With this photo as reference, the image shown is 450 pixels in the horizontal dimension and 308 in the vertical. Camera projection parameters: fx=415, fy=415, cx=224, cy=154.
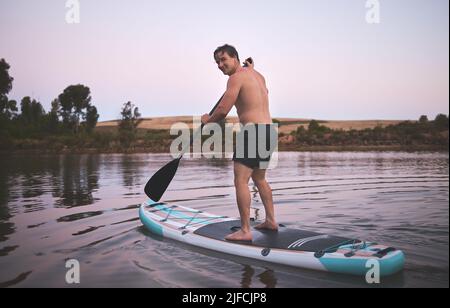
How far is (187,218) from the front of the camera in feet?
20.4

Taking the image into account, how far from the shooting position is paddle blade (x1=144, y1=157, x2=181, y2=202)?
20.8ft

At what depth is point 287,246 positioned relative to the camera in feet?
15.0

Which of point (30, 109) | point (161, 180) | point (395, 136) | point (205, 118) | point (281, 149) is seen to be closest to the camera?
point (205, 118)

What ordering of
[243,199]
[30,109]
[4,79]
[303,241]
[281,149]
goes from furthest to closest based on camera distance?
[30,109], [4,79], [281,149], [243,199], [303,241]

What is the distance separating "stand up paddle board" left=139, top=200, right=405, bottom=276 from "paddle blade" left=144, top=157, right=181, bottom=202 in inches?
16.6

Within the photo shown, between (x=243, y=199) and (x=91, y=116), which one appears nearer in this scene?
(x=243, y=199)

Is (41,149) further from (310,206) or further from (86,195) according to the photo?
(310,206)

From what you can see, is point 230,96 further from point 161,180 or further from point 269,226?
point 161,180

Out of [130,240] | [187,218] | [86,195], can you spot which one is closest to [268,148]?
[187,218]

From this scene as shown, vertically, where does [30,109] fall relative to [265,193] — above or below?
above

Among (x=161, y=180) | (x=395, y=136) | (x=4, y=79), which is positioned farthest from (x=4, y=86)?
(x=161, y=180)

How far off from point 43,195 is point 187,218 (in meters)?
5.23

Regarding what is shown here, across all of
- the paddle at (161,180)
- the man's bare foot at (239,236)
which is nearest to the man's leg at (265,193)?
the man's bare foot at (239,236)

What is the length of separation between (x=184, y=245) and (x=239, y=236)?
0.81m
